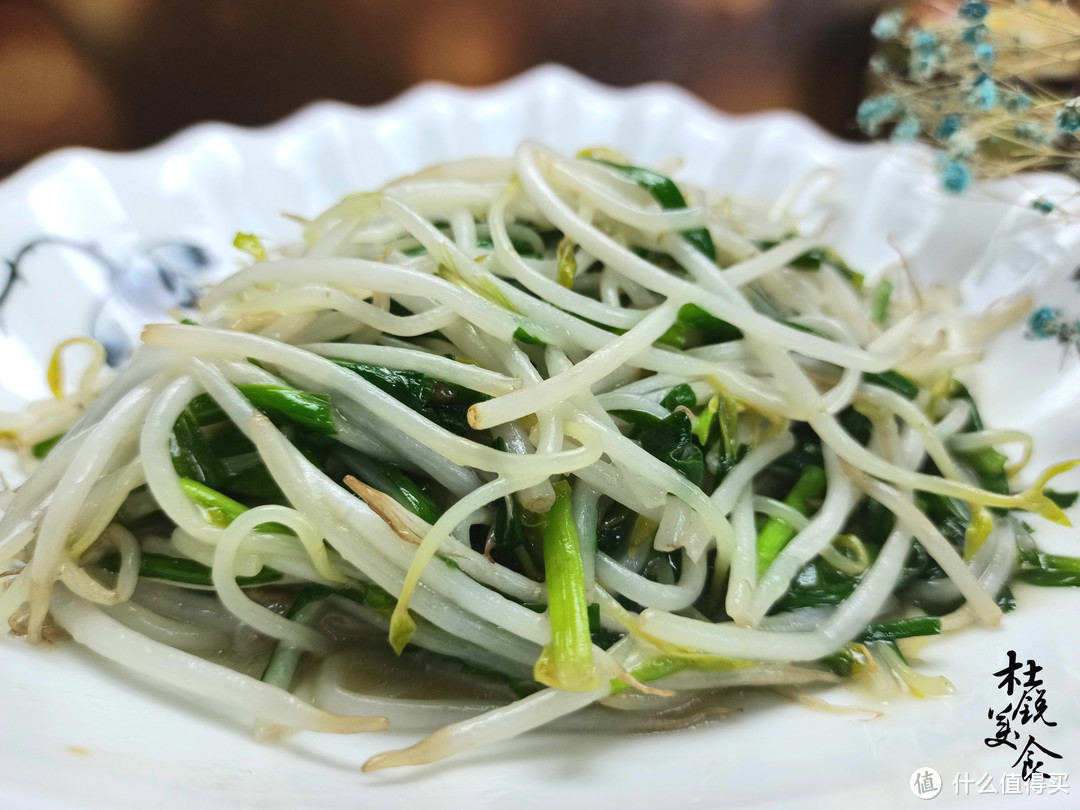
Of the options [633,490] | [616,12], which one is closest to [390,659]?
[633,490]

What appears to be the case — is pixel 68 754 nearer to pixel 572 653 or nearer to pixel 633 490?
pixel 572 653

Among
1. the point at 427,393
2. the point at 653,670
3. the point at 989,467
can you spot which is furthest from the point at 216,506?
the point at 989,467

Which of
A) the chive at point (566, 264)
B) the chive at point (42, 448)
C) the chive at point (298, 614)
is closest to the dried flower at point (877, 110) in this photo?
the chive at point (566, 264)

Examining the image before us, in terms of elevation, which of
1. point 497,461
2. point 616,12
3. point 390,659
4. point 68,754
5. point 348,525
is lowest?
point 390,659

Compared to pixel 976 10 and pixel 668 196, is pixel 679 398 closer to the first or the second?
pixel 668 196

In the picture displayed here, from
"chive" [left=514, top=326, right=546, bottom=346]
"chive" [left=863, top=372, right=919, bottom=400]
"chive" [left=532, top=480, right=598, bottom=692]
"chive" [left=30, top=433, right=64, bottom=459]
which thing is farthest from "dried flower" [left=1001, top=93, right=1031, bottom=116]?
"chive" [left=30, top=433, right=64, bottom=459]
